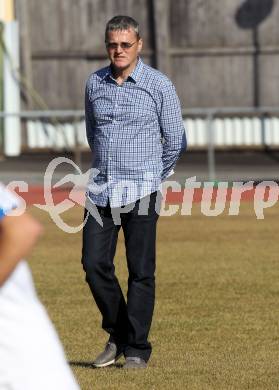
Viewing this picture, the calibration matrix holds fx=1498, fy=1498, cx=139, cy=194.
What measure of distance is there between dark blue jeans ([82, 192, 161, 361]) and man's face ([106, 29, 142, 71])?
0.78 metres

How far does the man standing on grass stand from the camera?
339 inches

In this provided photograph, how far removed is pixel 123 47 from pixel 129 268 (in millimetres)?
1297

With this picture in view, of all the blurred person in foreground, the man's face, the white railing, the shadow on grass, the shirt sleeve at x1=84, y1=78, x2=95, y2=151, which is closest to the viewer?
the blurred person in foreground

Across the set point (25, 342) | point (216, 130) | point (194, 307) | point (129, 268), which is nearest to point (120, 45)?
point (129, 268)

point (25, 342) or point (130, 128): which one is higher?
point (25, 342)

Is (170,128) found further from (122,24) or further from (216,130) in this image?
(216,130)

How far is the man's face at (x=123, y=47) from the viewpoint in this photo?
8.41 metres

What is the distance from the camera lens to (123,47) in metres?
8.43

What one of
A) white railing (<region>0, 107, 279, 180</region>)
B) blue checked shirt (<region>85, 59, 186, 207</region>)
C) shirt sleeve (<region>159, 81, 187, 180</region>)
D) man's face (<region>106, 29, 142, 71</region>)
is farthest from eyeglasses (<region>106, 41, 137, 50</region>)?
white railing (<region>0, 107, 279, 180</region>)

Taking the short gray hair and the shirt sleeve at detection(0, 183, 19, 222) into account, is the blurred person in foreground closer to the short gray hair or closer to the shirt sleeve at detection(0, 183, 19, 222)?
the shirt sleeve at detection(0, 183, 19, 222)

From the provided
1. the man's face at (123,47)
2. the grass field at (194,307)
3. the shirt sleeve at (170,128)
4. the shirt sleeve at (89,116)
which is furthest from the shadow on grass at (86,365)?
the man's face at (123,47)

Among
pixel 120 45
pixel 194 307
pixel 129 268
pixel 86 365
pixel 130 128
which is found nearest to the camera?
pixel 120 45

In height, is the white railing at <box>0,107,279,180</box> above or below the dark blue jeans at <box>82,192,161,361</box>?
below

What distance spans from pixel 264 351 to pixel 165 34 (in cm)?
2208
